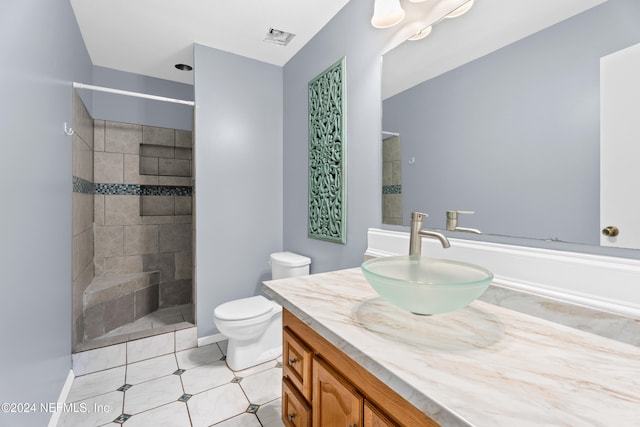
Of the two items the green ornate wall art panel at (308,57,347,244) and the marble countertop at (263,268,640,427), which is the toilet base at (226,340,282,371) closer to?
the green ornate wall art panel at (308,57,347,244)

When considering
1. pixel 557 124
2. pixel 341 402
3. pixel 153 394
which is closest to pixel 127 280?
pixel 153 394

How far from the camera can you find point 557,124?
0.91 m

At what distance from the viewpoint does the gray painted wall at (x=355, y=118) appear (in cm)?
166

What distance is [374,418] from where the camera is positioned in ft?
2.23

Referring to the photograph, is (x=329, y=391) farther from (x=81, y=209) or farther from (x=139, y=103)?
(x=139, y=103)

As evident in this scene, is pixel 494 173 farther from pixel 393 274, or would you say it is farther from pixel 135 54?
pixel 135 54

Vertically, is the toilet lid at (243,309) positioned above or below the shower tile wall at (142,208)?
below

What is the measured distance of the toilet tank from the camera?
224 cm

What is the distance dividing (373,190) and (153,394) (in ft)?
6.05

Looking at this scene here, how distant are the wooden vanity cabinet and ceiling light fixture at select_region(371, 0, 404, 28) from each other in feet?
4.94

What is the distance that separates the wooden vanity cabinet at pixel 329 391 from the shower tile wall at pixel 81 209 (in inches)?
72.5

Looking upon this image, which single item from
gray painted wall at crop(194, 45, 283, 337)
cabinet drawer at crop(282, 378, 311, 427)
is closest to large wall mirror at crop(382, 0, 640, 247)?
cabinet drawer at crop(282, 378, 311, 427)

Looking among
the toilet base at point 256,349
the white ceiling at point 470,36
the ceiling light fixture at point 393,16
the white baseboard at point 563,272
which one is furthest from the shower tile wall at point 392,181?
the toilet base at point 256,349

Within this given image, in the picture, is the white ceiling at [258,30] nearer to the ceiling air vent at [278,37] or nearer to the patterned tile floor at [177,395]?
the ceiling air vent at [278,37]
